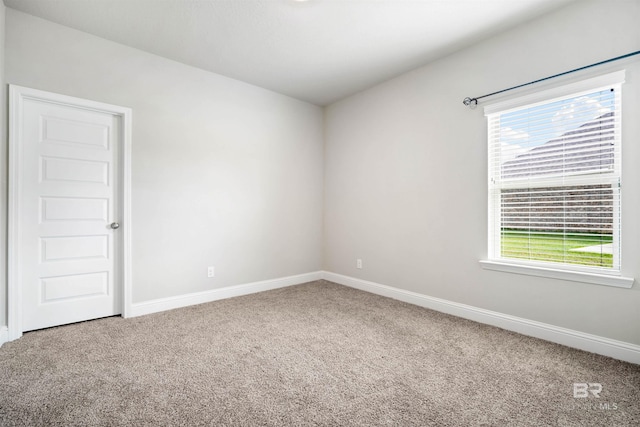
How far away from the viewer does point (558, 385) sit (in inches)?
72.9

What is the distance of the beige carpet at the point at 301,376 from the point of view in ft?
5.16

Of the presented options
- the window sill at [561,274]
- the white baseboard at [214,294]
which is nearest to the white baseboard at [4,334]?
the white baseboard at [214,294]

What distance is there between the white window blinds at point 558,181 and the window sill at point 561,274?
0.08 metres

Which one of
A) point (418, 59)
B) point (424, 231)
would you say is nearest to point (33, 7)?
point (418, 59)

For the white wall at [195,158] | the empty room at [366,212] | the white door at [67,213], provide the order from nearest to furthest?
the empty room at [366,212] < the white door at [67,213] < the white wall at [195,158]

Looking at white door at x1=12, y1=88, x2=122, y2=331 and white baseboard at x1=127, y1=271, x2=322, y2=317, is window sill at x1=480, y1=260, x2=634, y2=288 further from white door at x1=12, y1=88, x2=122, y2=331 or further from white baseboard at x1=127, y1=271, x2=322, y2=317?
white door at x1=12, y1=88, x2=122, y2=331

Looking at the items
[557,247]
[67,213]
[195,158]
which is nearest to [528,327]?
[557,247]

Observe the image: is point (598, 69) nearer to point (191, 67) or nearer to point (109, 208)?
point (191, 67)

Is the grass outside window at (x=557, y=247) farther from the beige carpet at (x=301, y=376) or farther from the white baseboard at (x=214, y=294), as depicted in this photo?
the white baseboard at (x=214, y=294)

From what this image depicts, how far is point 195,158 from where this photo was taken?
346cm

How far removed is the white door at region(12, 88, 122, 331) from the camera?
2.59 meters

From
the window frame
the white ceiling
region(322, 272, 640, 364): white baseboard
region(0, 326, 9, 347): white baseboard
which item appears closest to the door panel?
region(0, 326, 9, 347): white baseboard

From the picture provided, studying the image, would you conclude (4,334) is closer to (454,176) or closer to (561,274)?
(454,176)

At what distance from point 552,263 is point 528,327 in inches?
22.8
